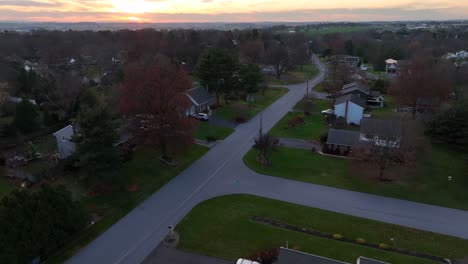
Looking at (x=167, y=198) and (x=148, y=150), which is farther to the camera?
(x=148, y=150)

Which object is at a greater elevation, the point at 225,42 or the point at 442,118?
the point at 225,42

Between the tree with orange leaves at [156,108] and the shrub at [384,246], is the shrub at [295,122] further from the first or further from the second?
the shrub at [384,246]

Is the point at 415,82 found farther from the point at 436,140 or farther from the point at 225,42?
the point at 225,42

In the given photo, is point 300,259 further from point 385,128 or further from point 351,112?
point 351,112

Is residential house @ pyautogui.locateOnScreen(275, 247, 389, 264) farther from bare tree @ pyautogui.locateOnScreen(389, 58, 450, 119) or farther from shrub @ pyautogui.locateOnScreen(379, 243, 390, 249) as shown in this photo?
bare tree @ pyautogui.locateOnScreen(389, 58, 450, 119)

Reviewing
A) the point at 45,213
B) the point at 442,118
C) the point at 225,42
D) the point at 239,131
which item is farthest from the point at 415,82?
the point at 225,42

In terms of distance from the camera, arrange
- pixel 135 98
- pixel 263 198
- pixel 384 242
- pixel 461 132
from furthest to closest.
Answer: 1. pixel 461 132
2. pixel 135 98
3. pixel 263 198
4. pixel 384 242

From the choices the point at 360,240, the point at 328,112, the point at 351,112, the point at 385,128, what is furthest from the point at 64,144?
the point at 351,112

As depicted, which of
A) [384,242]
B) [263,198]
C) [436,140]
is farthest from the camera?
[436,140]
